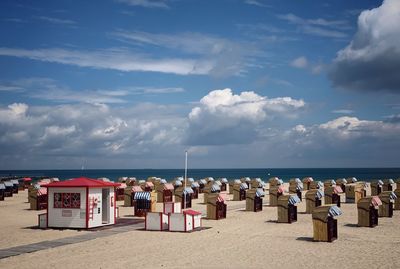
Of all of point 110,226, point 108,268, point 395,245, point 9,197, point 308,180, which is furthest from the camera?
point 308,180

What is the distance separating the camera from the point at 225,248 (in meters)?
17.6

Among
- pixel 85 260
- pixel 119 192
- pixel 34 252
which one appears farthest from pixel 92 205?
pixel 119 192

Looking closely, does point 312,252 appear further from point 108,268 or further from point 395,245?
point 108,268

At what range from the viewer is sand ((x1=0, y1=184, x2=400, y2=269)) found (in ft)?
49.4

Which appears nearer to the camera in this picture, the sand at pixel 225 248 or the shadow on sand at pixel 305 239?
the sand at pixel 225 248

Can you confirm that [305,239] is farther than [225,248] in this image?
Yes

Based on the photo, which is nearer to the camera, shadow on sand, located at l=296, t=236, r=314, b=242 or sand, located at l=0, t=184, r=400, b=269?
sand, located at l=0, t=184, r=400, b=269

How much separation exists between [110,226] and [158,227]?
2.82 meters

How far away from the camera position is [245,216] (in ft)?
91.7

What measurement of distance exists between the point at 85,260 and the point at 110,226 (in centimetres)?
803

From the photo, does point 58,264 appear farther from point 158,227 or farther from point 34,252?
point 158,227

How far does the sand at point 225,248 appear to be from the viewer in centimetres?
1505

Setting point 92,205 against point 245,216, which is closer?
point 92,205

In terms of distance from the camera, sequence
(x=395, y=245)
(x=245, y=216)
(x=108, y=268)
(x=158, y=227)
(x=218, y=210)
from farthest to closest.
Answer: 1. (x=245, y=216)
2. (x=218, y=210)
3. (x=158, y=227)
4. (x=395, y=245)
5. (x=108, y=268)
